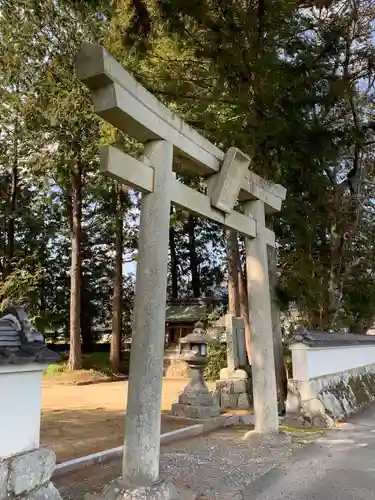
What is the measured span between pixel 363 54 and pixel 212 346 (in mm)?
8965

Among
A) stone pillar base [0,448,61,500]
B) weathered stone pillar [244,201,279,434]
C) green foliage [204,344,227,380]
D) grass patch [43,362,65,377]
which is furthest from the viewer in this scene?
grass patch [43,362,65,377]

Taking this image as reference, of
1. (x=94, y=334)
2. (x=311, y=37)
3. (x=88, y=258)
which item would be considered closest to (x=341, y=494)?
(x=311, y=37)

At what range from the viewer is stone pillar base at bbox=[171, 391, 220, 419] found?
7234 mm

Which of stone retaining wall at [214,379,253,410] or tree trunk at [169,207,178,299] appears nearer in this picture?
stone retaining wall at [214,379,253,410]

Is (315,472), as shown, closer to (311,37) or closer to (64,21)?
(311,37)

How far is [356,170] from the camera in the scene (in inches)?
402

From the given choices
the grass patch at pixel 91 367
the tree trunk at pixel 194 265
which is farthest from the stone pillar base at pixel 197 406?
the tree trunk at pixel 194 265

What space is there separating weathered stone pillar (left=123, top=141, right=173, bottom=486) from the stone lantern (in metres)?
3.74

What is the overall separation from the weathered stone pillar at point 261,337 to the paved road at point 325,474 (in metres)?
0.59

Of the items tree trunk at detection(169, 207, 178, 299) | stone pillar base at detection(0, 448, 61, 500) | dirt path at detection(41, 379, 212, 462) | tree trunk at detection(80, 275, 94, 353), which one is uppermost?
tree trunk at detection(169, 207, 178, 299)

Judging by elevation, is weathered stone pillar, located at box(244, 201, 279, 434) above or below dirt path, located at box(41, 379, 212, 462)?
above

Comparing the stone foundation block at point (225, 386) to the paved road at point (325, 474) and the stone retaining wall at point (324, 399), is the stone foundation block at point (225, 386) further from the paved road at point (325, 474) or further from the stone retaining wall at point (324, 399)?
the paved road at point (325, 474)

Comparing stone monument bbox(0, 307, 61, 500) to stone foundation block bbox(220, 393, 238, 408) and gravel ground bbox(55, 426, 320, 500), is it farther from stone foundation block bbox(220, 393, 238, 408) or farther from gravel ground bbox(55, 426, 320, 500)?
stone foundation block bbox(220, 393, 238, 408)

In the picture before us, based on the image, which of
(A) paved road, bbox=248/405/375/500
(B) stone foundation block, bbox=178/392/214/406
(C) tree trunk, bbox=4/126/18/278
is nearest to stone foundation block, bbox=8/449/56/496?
(A) paved road, bbox=248/405/375/500
